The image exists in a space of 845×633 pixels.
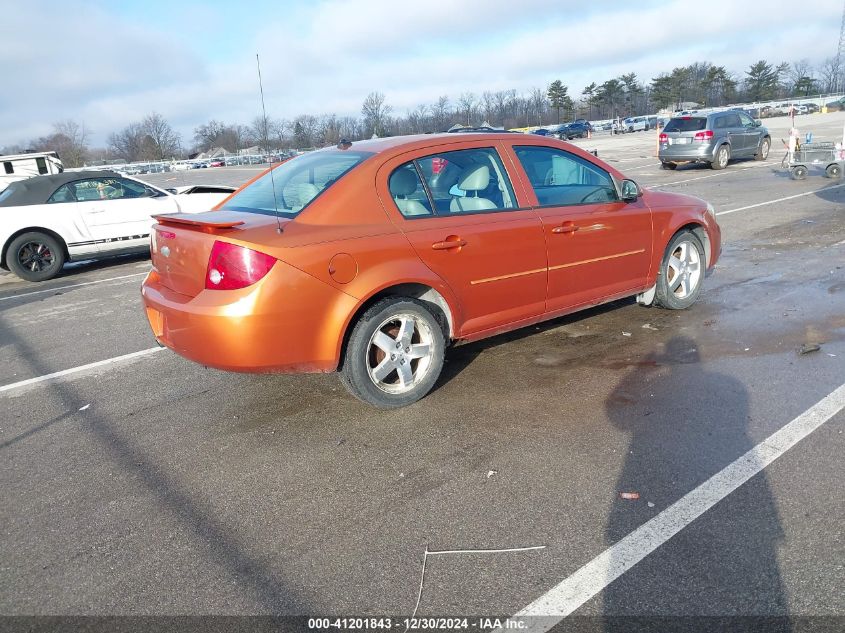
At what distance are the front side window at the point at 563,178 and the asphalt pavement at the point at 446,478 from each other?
117 cm

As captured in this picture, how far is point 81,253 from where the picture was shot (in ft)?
32.8

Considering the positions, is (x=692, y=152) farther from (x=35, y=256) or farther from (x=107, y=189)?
(x=35, y=256)

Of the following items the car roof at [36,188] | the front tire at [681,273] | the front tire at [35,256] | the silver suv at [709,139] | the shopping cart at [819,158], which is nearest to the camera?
the front tire at [681,273]

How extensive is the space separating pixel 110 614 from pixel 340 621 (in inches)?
A: 35.2

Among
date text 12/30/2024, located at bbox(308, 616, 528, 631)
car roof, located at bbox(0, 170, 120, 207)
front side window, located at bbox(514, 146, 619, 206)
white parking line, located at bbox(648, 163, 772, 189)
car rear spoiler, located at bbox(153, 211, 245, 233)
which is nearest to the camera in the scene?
date text 12/30/2024, located at bbox(308, 616, 528, 631)

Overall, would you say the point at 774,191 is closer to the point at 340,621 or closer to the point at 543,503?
the point at 543,503

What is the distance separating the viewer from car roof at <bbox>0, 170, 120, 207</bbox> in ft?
31.4

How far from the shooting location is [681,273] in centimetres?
580

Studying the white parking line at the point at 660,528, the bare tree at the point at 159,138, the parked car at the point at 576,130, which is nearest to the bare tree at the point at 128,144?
the bare tree at the point at 159,138

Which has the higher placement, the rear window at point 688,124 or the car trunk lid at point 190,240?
the rear window at point 688,124

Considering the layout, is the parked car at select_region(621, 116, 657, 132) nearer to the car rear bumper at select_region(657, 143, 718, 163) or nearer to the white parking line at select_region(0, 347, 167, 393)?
the car rear bumper at select_region(657, 143, 718, 163)

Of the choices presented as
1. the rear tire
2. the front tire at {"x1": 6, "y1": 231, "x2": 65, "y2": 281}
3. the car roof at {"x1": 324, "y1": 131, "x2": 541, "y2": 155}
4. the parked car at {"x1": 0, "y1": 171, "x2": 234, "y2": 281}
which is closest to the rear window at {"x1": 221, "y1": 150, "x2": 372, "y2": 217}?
the car roof at {"x1": 324, "y1": 131, "x2": 541, "y2": 155}

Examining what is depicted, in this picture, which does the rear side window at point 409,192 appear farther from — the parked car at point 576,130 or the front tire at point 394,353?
the parked car at point 576,130

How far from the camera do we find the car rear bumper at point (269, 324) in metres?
3.51
